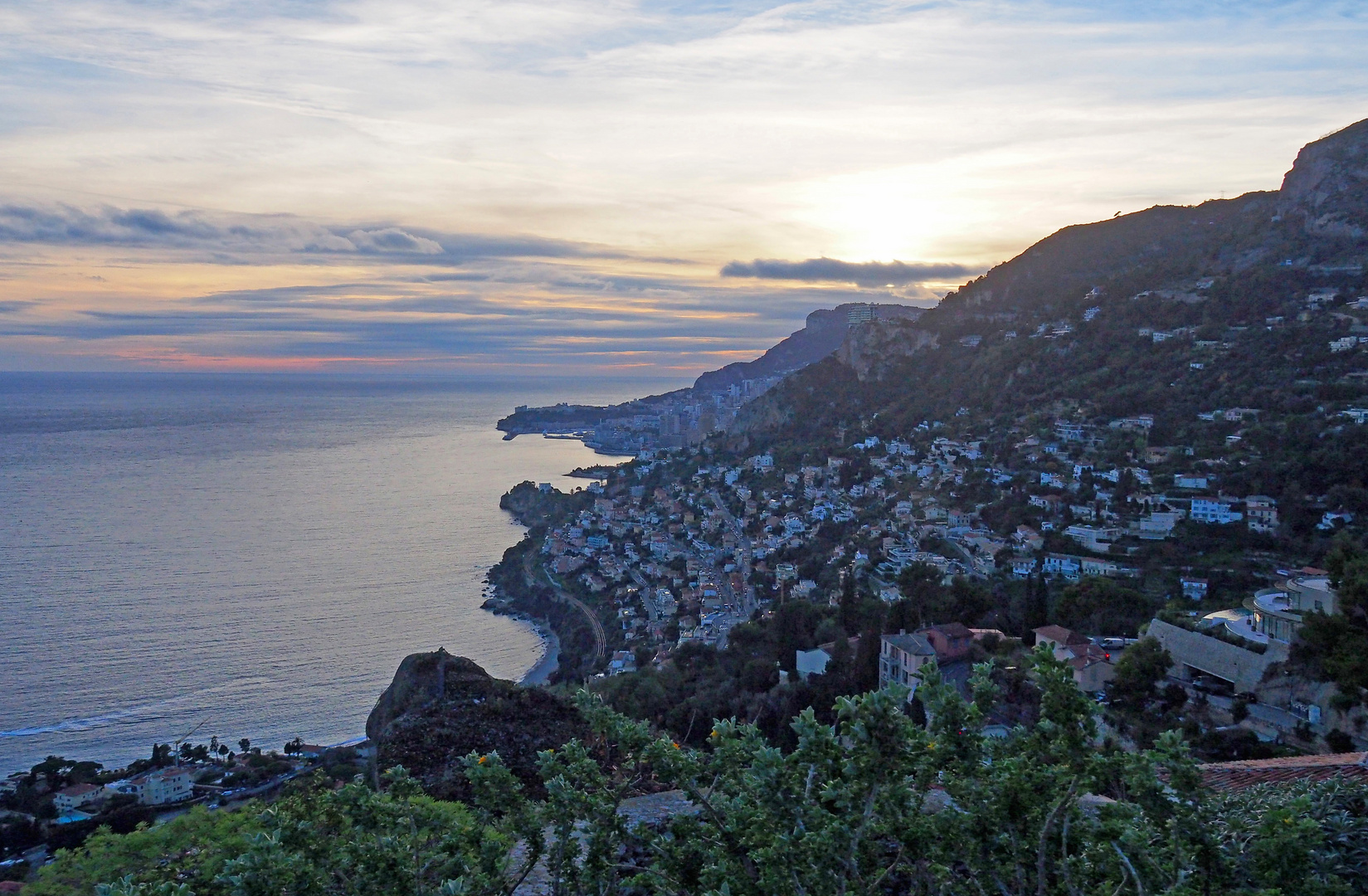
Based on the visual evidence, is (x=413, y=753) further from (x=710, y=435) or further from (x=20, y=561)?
(x=710, y=435)

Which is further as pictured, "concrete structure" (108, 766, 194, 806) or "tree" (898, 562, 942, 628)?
"tree" (898, 562, 942, 628)

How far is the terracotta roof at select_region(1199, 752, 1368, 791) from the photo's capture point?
12.5 ft

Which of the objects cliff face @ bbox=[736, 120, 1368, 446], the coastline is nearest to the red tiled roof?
the coastline

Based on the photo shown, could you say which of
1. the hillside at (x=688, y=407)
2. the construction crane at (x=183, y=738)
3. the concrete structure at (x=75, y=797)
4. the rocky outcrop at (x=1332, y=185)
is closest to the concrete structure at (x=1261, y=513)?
the construction crane at (x=183, y=738)

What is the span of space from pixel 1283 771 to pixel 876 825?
288 centimetres

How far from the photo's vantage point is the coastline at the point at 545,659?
60.6 ft

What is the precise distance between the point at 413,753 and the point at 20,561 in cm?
2683

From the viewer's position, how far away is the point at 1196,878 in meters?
2.32

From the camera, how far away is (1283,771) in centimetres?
420

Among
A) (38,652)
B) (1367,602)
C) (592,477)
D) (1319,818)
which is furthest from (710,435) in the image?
(1319,818)

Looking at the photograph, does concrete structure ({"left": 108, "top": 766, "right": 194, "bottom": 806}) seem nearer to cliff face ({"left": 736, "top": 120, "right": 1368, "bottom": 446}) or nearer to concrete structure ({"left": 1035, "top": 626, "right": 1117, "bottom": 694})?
concrete structure ({"left": 1035, "top": 626, "right": 1117, "bottom": 694})

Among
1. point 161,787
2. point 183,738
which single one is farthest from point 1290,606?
point 183,738

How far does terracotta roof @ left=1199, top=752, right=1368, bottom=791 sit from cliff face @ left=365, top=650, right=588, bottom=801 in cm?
407

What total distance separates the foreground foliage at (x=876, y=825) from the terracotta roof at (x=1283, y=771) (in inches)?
36.4
